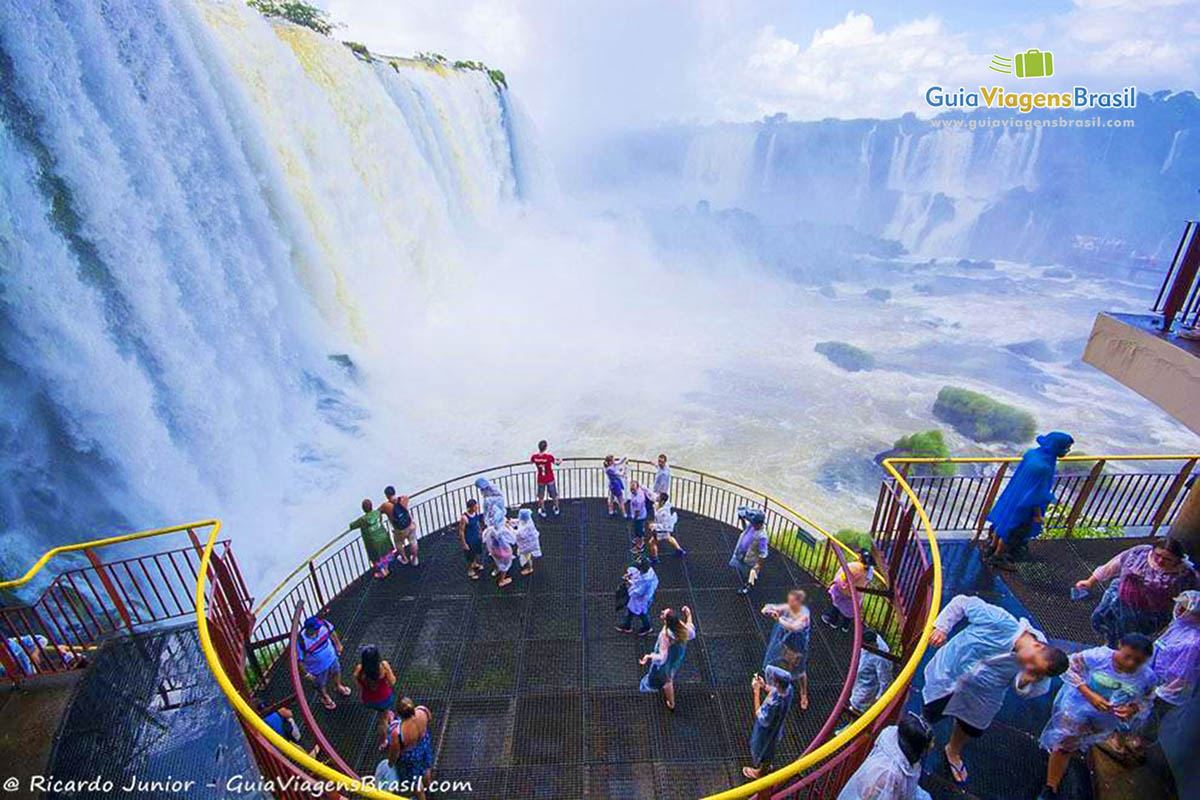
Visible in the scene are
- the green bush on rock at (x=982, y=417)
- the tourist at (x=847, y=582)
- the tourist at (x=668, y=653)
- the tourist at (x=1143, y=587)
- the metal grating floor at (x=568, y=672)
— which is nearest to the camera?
the tourist at (x=1143, y=587)

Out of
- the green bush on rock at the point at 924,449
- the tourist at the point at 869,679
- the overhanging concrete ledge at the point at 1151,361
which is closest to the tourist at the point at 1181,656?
the overhanging concrete ledge at the point at 1151,361

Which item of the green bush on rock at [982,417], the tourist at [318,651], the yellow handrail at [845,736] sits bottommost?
the green bush on rock at [982,417]

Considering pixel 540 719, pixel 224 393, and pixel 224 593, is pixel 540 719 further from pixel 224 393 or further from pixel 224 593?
pixel 224 393

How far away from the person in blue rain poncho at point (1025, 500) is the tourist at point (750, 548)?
289cm

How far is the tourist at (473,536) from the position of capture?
8.66m

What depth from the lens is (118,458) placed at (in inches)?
520

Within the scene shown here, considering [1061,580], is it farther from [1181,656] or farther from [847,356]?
[847,356]

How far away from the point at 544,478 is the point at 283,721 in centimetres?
504

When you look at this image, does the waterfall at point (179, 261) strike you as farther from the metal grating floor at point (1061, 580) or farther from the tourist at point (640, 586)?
the metal grating floor at point (1061, 580)

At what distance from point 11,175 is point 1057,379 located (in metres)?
49.0

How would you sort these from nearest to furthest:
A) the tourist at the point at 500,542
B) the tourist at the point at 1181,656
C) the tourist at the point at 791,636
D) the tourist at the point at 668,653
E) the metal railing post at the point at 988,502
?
1. the tourist at the point at 1181,656
2. the tourist at the point at 791,636
3. the tourist at the point at 668,653
4. the metal railing post at the point at 988,502
5. the tourist at the point at 500,542

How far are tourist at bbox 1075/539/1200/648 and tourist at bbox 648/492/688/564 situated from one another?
505cm

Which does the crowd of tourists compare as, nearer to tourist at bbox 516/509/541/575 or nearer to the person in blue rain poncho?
the person in blue rain poncho

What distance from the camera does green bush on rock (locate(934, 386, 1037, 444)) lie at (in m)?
28.5
